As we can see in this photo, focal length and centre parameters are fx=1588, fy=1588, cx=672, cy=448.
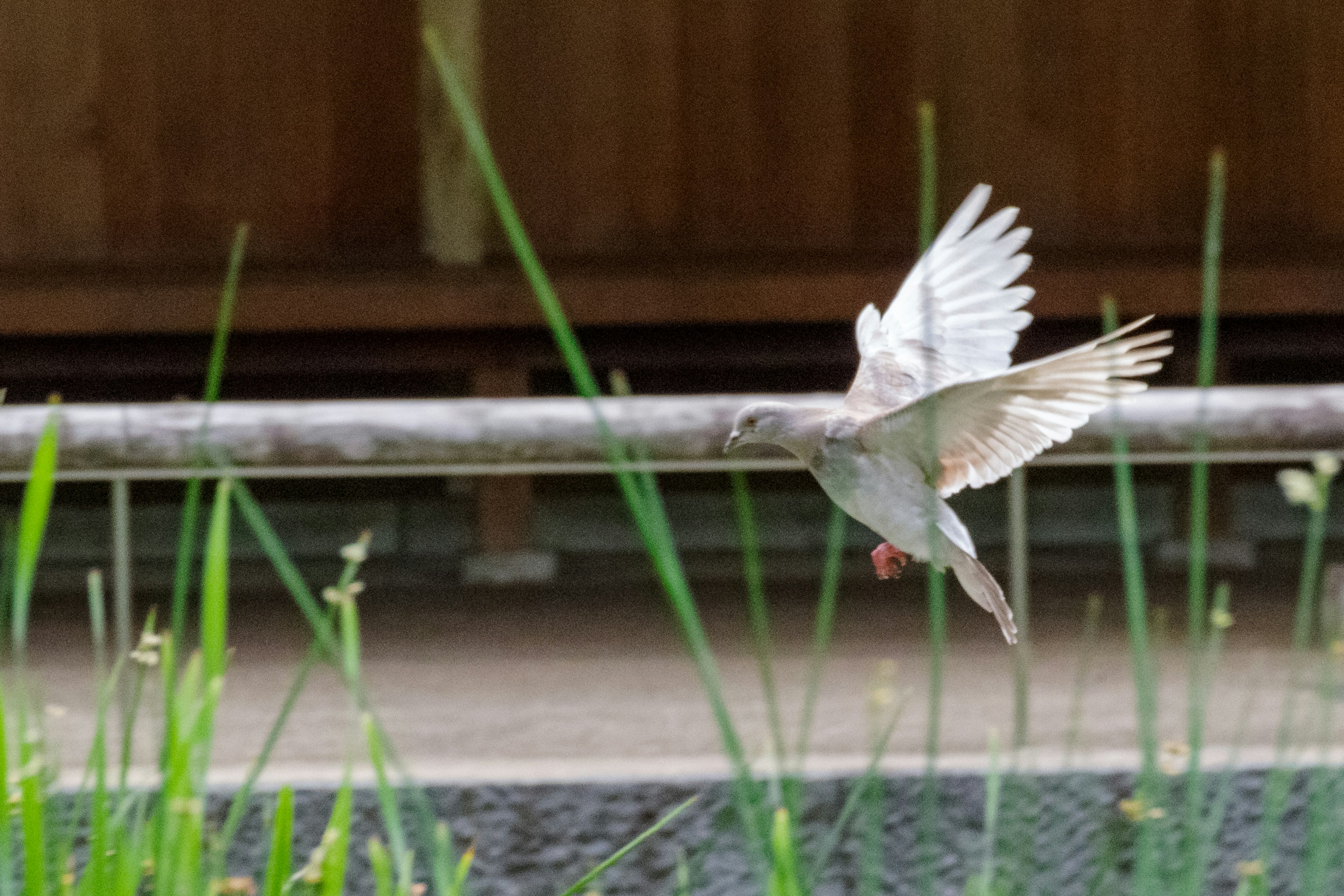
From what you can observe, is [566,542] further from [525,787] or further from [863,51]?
[525,787]

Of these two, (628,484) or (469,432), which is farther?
(469,432)

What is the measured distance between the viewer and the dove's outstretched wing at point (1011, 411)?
0.44 metres

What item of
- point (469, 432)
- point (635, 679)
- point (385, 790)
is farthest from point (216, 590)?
point (635, 679)

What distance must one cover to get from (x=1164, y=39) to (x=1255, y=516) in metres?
1.80

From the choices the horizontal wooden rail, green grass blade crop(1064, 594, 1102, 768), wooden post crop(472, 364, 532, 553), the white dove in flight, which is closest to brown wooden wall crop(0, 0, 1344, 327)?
wooden post crop(472, 364, 532, 553)

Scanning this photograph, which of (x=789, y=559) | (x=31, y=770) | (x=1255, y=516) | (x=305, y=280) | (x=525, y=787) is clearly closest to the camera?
(x=31, y=770)

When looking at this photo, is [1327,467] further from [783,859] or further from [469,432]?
[469,432]

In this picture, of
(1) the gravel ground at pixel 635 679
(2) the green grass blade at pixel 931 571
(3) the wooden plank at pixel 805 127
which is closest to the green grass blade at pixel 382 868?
(2) the green grass blade at pixel 931 571

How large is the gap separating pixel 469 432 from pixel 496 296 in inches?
111

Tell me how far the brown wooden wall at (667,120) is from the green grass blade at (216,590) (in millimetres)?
4254

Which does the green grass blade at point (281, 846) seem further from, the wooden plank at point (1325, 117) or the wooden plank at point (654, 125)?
the wooden plank at point (1325, 117)

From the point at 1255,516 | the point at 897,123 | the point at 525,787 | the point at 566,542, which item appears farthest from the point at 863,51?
the point at 525,787

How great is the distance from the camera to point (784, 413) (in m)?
0.56

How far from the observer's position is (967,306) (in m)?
0.71
